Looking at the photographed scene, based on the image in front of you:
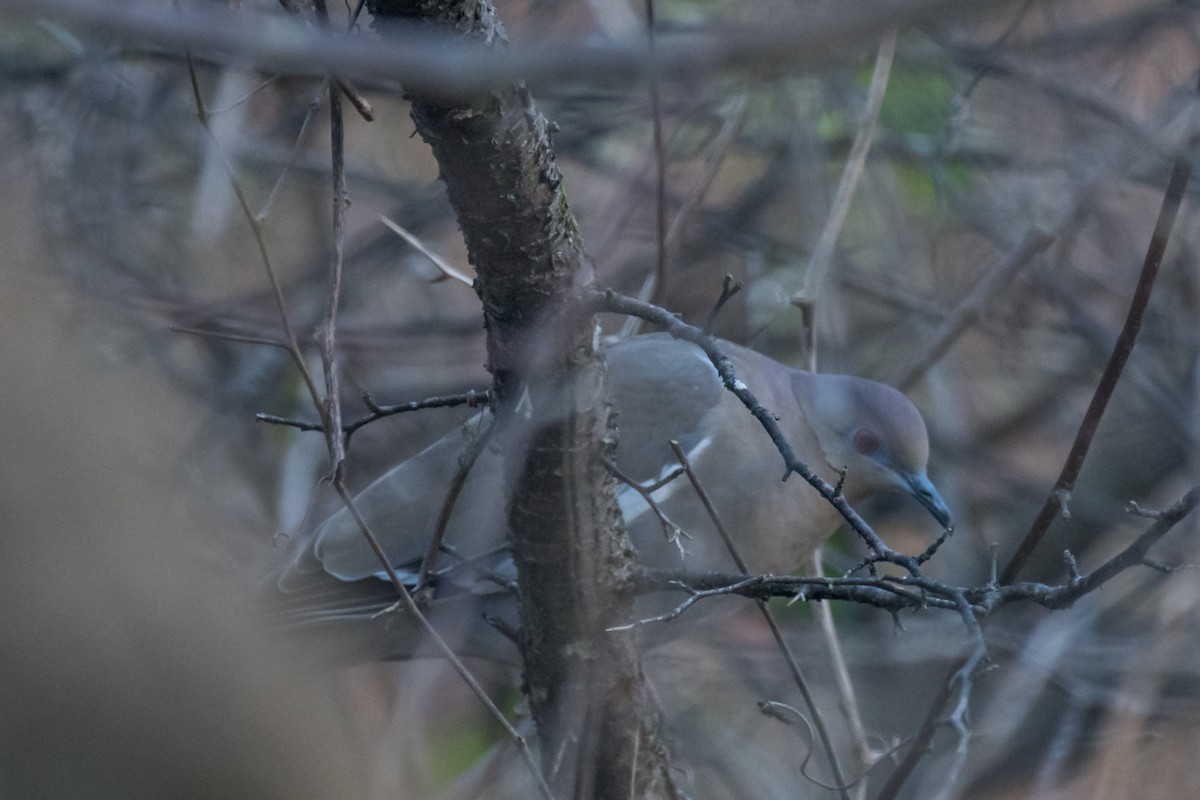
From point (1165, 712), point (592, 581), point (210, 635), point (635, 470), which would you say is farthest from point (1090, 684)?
point (210, 635)

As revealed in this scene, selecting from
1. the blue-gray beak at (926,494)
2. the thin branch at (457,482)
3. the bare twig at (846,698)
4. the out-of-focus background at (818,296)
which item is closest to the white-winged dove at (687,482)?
the blue-gray beak at (926,494)

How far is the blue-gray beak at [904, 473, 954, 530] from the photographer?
11.4 feet

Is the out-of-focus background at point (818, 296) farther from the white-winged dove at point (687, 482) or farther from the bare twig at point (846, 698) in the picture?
the bare twig at point (846, 698)

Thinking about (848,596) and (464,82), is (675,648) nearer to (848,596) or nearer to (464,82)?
(848,596)

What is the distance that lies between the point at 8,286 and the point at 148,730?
0.39 meters

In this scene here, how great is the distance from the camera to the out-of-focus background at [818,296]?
367cm

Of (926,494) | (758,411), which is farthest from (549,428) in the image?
(926,494)

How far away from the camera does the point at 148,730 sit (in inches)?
40.3

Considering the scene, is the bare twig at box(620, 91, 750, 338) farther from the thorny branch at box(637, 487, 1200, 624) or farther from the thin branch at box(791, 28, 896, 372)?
the thorny branch at box(637, 487, 1200, 624)

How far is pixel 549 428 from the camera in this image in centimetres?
206

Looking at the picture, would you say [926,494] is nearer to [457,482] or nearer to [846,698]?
[846,698]

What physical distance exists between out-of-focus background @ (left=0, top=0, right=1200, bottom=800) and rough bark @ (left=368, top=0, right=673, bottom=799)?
482 mm

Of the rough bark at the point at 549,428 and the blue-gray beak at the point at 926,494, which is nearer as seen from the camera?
the rough bark at the point at 549,428

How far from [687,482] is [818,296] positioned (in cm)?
62
